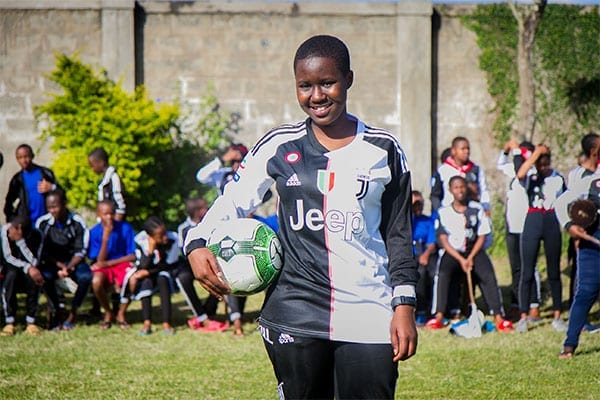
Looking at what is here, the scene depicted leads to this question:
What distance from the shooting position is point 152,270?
31.1 feet

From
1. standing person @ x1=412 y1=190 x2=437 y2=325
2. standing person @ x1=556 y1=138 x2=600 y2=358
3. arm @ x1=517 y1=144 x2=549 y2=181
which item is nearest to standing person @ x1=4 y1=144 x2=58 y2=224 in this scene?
standing person @ x1=412 y1=190 x2=437 y2=325

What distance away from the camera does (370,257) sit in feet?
11.1

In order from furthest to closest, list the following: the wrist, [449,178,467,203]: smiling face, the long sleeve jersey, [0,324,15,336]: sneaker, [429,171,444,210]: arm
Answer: [429,171,444,210]: arm < [449,178,467,203]: smiling face < the long sleeve jersey < [0,324,15,336]: sneaker < the wrist

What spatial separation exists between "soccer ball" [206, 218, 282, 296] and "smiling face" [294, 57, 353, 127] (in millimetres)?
577

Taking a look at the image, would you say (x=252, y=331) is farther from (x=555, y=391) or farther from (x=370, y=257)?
(x=370, y=257)

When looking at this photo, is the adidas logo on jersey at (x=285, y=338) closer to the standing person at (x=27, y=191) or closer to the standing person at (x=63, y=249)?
the standing person at (x=63, y=249)

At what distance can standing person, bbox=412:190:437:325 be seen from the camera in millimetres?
9789

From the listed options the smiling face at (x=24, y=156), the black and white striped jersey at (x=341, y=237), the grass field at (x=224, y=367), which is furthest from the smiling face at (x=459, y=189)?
the black and white striped jersey at (x=341, y=237)

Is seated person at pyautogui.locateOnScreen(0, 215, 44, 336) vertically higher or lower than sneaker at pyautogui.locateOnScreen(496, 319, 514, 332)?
higher

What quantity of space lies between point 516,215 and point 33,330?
5758 millimetres

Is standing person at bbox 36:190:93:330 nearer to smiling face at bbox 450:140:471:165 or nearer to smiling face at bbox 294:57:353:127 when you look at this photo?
smiling face at bbox 450:140:471:165

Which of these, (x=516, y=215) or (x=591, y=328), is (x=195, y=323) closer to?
(x=516, y=215)

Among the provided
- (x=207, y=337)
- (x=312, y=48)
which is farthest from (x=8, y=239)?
(x=312, y=48)

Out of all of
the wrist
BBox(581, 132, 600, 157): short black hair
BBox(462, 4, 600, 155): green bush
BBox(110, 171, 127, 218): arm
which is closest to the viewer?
the wrist
